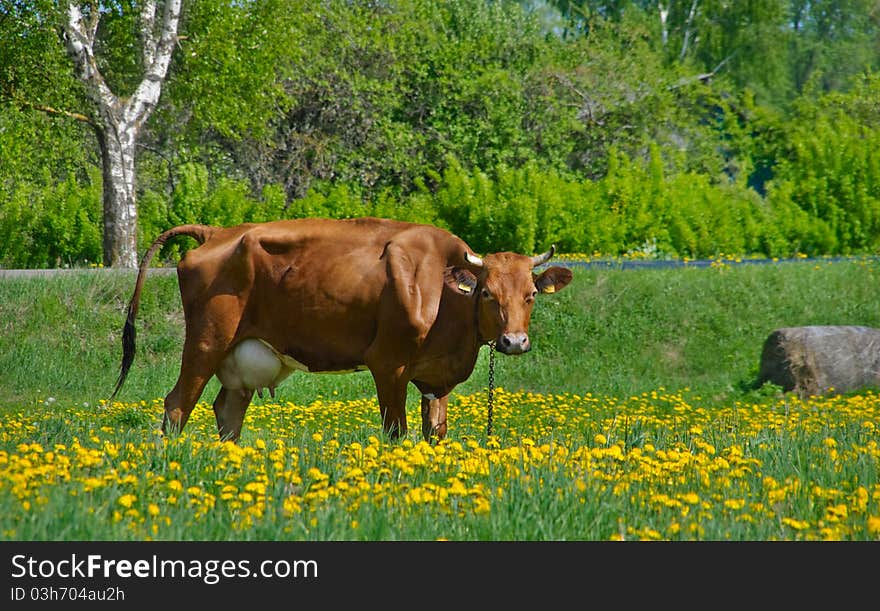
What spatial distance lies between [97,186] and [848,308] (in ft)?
49.9

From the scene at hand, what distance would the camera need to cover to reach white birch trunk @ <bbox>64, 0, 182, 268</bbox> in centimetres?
2020

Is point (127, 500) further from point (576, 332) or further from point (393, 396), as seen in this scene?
point (576, 332)

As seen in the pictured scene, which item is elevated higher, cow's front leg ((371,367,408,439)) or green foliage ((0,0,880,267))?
green foliage ((0,0,880,267))

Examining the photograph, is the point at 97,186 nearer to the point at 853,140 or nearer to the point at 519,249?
the point at 519,249

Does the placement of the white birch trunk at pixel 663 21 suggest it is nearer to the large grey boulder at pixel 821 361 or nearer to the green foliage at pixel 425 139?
the green foliage at pixel 425 139

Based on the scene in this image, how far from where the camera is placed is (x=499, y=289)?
863cm

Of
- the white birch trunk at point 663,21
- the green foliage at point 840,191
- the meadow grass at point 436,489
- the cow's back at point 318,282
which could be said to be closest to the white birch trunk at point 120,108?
the cow's back at point 318,282

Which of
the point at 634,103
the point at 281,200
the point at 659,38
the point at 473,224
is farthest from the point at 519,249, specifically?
the point at 659,38

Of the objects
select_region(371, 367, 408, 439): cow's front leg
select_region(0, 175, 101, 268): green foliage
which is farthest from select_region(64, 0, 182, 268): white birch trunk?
select_region(371, 367, 408, 439): cow's front leg

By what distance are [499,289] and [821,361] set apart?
763 cm

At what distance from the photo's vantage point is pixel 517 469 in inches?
267

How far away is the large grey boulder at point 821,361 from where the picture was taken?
48.9ft

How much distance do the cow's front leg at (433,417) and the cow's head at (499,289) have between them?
2.23 feet

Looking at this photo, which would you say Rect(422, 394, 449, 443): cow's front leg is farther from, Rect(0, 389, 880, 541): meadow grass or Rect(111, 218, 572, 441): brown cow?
Rect(0, 389, 880, 541): meadow grass
